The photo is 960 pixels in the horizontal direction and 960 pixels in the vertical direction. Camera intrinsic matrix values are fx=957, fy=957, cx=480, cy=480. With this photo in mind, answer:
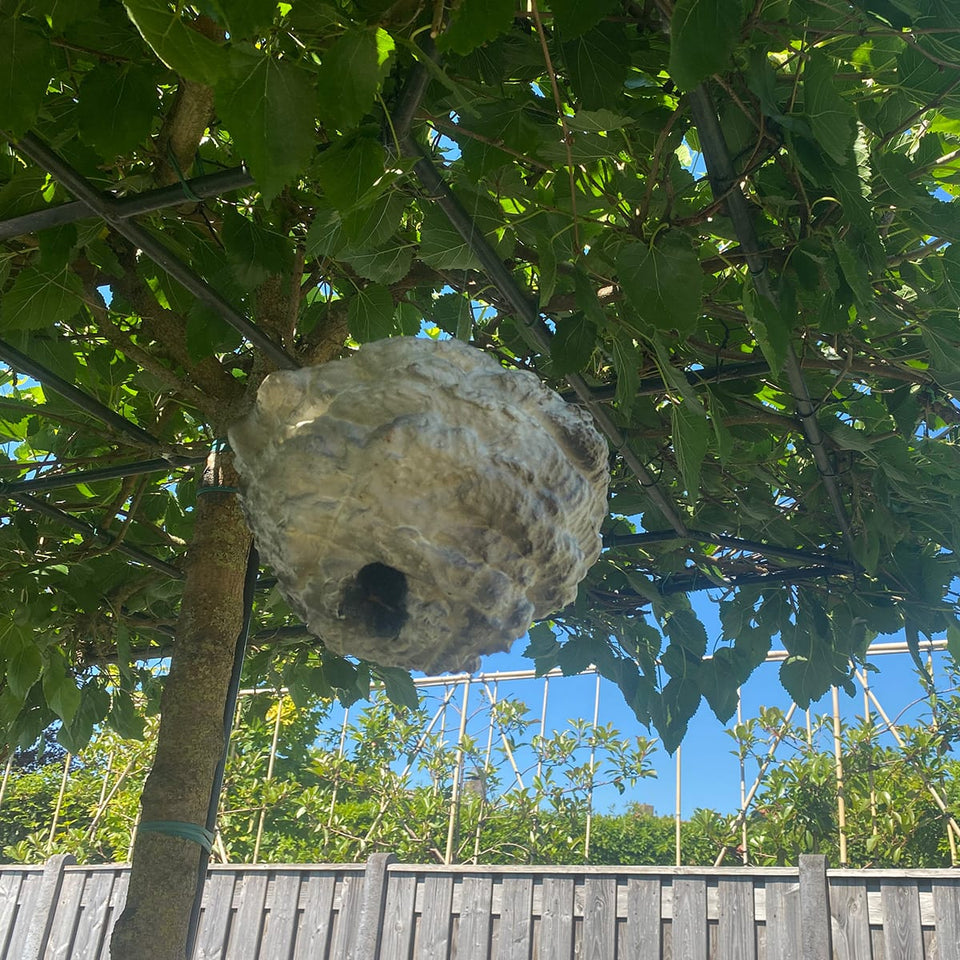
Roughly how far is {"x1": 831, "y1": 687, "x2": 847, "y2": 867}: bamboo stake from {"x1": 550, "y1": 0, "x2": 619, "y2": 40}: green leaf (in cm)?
478

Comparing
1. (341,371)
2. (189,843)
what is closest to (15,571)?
(189,843)

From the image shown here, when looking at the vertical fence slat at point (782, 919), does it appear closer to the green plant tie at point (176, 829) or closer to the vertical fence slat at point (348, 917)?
the vertical fence slat at point (348, 917)

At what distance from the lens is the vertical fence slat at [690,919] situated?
3.78m

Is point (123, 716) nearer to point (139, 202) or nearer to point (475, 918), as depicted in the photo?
point (139, 202)

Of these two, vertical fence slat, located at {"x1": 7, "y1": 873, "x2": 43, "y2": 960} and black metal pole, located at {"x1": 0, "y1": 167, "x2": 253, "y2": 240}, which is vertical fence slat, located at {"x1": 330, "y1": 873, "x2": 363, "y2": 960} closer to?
vertical fence slat, located at {"x1": 7, "y1": 873, "x2": 43, "y2": 960}

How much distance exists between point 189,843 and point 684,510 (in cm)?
135

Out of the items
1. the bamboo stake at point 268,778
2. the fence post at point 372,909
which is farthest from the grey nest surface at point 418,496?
the bamboo stake at point 268,778

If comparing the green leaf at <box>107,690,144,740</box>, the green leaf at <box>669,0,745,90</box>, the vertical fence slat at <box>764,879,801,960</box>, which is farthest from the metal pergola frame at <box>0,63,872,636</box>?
the vertical fence slat at <box>764,879,801,960</box>

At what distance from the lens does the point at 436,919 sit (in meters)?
4.26

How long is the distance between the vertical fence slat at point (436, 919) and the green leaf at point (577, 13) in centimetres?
405

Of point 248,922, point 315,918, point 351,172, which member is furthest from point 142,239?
point 248,922

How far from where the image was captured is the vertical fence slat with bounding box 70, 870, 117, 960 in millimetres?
4961

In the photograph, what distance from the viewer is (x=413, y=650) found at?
3.40 ft

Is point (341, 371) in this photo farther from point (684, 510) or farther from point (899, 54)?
point (684, 510)
